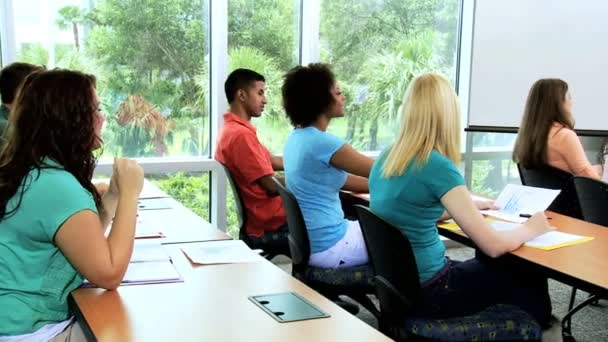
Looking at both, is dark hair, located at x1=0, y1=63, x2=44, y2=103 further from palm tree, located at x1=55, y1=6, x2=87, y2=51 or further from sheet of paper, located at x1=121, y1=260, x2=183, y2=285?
sheet of paper, located at x1=121, y1=260, x2=183, y2=285

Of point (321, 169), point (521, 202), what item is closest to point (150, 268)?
point (321, 169)

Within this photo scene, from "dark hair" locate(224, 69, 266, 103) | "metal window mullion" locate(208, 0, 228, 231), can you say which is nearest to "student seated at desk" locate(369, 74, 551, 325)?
"dark hair" locate(224, 69, 266, 103)

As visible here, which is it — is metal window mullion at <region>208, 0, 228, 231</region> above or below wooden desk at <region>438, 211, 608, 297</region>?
above

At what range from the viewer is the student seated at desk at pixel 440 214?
6.50ft

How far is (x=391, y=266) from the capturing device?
1939mm

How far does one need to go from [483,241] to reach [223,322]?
37.5 inches

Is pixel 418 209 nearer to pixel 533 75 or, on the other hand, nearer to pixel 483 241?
pixel 483 241

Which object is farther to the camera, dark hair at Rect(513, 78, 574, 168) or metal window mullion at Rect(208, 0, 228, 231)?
metal window mullion at Rect(208, 0, 228, 231)

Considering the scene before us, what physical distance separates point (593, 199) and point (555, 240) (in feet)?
2.38

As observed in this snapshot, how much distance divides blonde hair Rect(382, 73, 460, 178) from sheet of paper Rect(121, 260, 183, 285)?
0.78 m

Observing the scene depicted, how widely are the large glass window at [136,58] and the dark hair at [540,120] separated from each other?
2096 millimetres

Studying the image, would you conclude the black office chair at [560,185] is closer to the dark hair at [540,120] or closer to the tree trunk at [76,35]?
the dark hair at [540,120]

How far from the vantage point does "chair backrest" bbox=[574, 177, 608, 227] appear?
105 inches

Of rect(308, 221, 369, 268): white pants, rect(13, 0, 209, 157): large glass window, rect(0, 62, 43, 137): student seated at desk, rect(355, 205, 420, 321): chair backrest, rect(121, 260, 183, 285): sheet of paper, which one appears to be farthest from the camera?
rect(13, 0, 209, 157): large glass window
